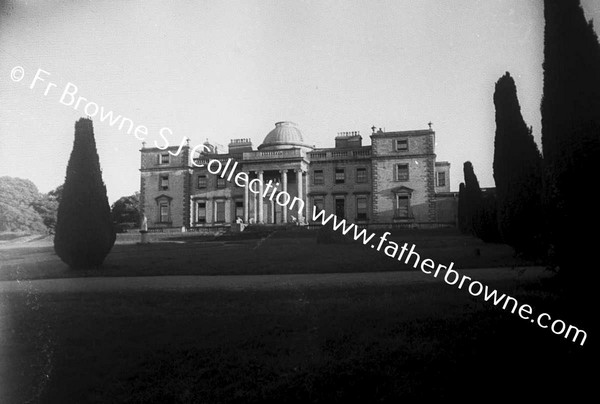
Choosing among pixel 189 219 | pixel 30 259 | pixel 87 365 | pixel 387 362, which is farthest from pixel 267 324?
pixel 189 219

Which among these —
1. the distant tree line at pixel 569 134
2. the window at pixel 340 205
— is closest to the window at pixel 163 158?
the window at pixel 340 205

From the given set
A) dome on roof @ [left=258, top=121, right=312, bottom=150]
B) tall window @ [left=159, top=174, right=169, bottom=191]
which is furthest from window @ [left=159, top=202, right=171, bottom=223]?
dome on roof @ [left=258, top=121, right=312, bottom=150]

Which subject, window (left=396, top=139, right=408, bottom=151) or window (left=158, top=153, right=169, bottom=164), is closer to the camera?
window (left=158, top=153, right=169, bottom=164)

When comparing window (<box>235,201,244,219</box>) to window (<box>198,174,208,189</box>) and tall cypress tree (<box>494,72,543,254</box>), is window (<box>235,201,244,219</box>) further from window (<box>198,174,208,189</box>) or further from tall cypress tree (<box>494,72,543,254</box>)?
tall cypress tree (<box>494,72,543,254</box>)

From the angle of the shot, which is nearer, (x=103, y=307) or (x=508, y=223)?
(x=103, y=307)

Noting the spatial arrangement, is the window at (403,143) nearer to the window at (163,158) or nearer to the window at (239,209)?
the window at (163,158)

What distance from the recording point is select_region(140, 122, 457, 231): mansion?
30.3 ft

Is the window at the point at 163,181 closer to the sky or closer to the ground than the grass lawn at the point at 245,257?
closer to the sky

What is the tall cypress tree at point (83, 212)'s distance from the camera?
700 centimetres

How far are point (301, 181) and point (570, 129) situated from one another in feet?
44.9

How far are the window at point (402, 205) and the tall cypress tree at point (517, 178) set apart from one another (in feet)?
36.6

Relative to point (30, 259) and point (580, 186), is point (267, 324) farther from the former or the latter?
point (580, 186)

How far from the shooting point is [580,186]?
587cm

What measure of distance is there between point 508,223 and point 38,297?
11.2 m
